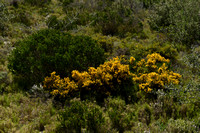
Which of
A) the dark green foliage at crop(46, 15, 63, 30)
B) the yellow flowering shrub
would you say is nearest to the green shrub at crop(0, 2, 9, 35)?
the dark green foliage at crop(46, 15, 63, 30)

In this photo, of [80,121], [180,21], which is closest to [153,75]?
[80,121]

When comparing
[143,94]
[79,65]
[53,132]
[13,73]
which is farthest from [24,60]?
[143,94]

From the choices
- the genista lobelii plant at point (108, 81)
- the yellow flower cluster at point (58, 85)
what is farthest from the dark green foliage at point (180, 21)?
the yellow flower cluster at point (58, 85)

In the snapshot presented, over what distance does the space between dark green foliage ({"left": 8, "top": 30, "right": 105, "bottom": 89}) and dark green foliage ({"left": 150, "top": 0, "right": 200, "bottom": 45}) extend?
4457 mm

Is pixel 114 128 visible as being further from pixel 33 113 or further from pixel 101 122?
pixel 33 113

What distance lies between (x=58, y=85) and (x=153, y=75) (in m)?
2.56

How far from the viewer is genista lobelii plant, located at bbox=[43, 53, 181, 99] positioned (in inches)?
190

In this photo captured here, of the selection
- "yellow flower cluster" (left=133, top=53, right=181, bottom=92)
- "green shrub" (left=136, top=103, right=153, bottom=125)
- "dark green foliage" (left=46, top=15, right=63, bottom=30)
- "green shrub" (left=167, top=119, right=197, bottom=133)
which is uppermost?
"dark green foliage" (left=46, top=15, right=63, bottom=30)

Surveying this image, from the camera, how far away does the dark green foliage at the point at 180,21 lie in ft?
26.7

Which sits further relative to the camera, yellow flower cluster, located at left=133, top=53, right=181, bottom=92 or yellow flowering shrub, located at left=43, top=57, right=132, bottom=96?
yellow flower cluster, located at left=133, top=53, right=181, bottom=92

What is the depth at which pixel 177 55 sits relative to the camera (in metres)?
7.21

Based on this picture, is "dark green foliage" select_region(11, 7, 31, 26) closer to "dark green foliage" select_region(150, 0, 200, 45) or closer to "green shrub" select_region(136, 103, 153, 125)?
"dark green foliage" select_region(150, 0, 200, 45)

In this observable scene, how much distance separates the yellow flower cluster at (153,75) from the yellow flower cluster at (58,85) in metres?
1.83

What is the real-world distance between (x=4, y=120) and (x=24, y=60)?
6.09ft
